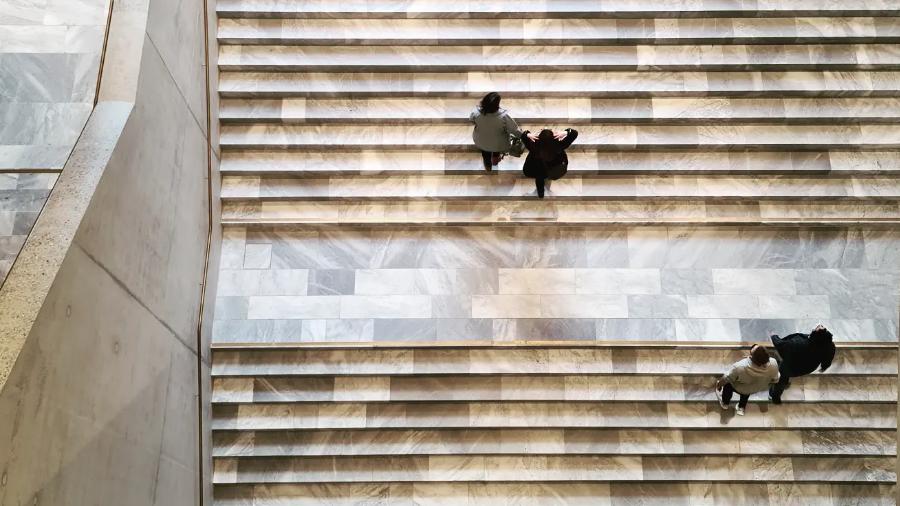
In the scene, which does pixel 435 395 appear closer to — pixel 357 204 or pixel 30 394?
pixel 357 204

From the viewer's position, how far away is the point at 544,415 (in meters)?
7.80

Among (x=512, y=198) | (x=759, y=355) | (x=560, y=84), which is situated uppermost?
(x=560, y=84)

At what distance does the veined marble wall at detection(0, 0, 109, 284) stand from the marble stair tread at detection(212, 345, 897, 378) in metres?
3.09

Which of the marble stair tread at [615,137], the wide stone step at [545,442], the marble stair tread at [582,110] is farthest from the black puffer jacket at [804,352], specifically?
the marble stair tread at [582,110]

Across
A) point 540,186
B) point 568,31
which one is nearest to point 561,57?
point 568,31

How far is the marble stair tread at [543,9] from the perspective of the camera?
801 cm

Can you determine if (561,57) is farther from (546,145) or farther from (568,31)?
(546,145)

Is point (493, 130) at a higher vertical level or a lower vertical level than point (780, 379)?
higher

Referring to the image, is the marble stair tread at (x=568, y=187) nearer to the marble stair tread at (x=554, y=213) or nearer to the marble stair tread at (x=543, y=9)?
the marble stair tread at (x=554, y=213)

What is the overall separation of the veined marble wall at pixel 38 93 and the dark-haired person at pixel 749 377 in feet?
20.9

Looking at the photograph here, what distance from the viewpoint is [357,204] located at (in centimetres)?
817

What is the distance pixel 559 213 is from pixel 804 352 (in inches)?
117

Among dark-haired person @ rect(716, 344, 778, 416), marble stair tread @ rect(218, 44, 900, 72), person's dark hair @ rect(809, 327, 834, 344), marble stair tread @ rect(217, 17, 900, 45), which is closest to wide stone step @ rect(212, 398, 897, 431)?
dark-haired person @ rect(716, 344, 778, 416)

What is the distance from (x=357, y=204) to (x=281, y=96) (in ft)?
5.09
